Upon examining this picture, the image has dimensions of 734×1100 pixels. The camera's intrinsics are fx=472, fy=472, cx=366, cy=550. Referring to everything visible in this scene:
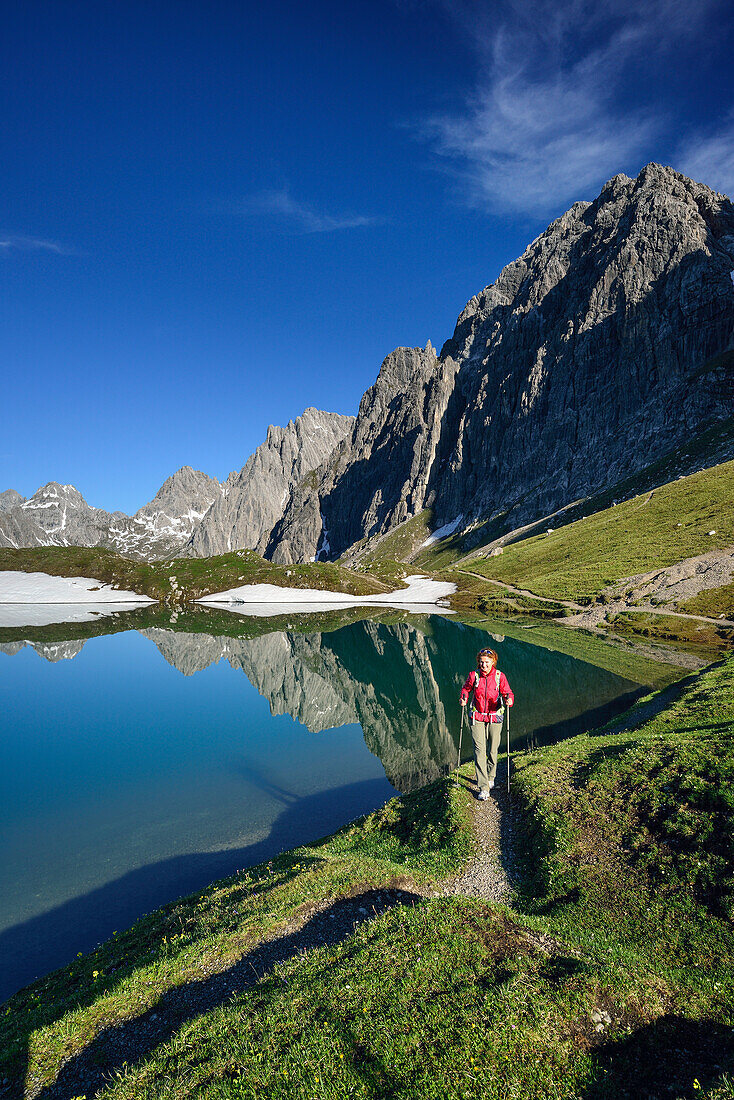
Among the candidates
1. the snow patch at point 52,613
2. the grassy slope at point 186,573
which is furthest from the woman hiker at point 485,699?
the grassy slope at point 186,573

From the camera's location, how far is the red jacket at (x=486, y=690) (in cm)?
1848

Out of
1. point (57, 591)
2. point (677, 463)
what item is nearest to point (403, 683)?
point (57, 591)

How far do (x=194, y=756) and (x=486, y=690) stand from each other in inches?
997

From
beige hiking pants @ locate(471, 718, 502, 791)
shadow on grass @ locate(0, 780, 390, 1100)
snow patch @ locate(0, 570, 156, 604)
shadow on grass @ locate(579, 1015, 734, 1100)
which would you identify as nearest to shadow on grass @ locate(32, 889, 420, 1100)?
shadow on grass @ locate(0, 780, 390, 1100)

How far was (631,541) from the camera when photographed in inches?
4321

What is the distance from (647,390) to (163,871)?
234m

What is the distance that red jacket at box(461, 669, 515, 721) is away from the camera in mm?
18484

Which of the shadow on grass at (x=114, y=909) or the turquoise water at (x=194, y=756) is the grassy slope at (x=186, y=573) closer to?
the turquoise water at (x=194, y=756)

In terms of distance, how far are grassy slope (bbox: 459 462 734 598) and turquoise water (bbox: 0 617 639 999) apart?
43638mm

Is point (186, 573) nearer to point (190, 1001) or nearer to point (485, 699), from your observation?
point (485, 699)

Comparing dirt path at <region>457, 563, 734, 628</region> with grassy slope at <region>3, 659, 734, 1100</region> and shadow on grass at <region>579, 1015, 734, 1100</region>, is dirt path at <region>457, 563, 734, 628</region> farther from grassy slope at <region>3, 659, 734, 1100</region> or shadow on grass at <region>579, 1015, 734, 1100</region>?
shadow on grass at <region>579, 1015, 734, 1100</region>

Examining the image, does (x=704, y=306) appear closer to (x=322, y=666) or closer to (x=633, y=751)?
(x=322, y=666)

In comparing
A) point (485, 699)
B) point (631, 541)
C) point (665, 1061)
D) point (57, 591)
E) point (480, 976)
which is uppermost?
point (631, 541)

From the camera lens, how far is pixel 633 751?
1802 cm
